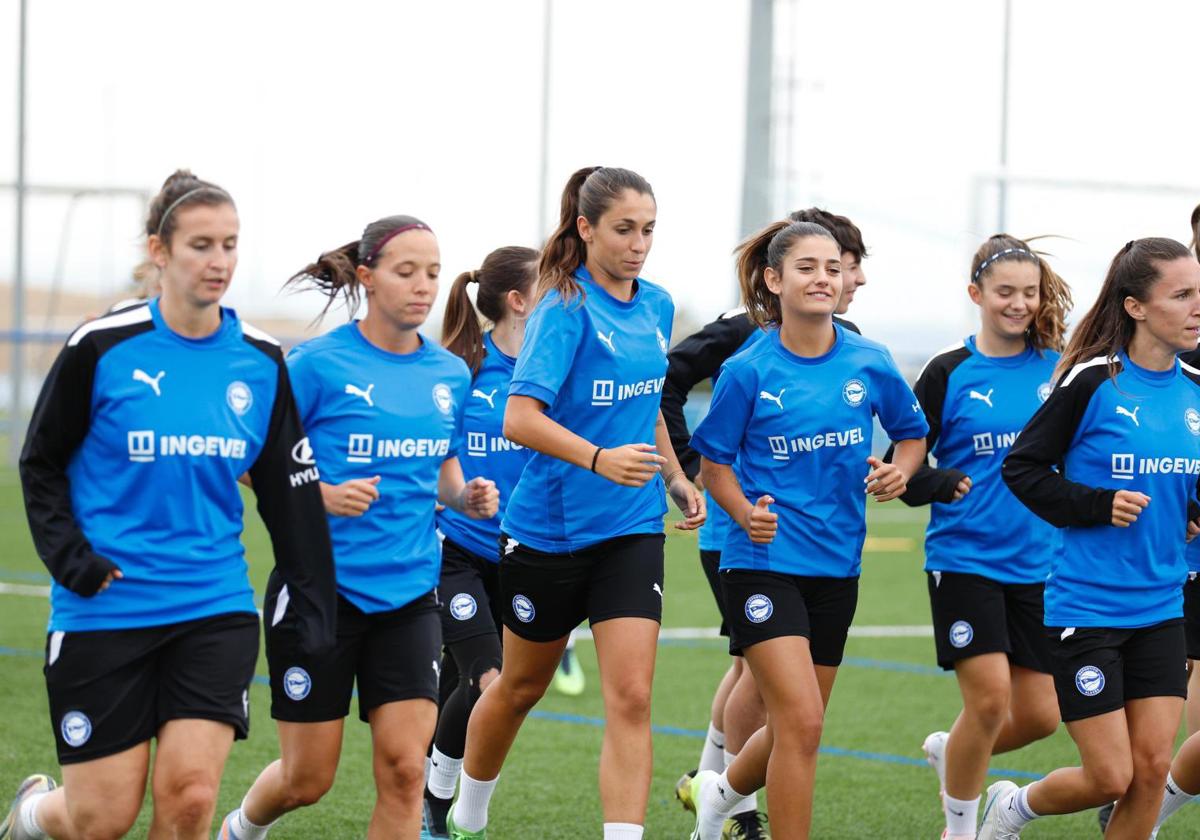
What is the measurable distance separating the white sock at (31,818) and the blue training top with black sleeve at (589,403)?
1631 millimetres

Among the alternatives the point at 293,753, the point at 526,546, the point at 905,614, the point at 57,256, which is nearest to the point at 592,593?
the point at 526,546

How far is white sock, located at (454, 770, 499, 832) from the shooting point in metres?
5.61

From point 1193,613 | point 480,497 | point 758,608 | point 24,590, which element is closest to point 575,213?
point 480,497

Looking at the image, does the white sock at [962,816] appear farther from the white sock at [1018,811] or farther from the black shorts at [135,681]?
the black shorts at [135,681]

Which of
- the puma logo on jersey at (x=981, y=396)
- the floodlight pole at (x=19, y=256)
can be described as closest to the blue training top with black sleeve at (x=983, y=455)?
the puma logo on jersey at (x=981, y=396)

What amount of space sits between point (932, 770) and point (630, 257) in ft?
10.6

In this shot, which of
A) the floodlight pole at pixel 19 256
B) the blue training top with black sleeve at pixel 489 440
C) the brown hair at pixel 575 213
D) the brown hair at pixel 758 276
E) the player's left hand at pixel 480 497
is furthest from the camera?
the floodlight pole at pixel 19 256

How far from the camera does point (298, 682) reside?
470cm

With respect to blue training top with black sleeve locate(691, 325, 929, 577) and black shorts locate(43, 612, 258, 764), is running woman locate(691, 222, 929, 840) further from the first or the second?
black shorts locate(43, 612, 258, 764)

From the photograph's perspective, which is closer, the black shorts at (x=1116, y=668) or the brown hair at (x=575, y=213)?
the black shorts at (x=1116, y=668)

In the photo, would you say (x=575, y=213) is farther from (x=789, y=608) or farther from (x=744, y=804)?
(x=744, y=804)

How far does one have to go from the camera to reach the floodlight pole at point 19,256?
74.9 feet

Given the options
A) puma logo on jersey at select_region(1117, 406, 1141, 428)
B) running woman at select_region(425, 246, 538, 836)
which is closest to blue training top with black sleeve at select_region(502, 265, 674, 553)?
running woman at select_region(425, 246, 538, 836)

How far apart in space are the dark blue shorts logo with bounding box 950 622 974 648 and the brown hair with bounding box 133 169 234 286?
9.61 ft
